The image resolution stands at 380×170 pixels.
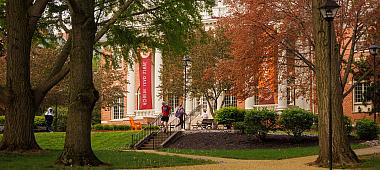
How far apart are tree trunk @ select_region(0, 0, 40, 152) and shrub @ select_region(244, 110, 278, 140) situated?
1133 centimetres

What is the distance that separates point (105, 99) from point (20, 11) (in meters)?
30.6

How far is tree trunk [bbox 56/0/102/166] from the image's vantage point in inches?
595

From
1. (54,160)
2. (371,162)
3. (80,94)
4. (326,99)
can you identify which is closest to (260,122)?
(326,99)

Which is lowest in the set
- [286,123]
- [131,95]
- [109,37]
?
[286,123]

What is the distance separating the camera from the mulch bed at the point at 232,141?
27.0 m

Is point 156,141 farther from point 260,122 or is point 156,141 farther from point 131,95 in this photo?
point 131,95

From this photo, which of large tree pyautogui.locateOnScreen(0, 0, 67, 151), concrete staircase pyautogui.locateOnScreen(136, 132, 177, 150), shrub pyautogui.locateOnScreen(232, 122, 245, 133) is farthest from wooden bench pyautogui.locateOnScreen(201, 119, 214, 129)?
large tree pyautogui.locateOnScreen(0, 0, 67, 151)

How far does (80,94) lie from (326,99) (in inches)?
277

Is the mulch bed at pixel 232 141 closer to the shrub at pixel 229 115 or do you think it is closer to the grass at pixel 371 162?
the shrub at pixel 229 115

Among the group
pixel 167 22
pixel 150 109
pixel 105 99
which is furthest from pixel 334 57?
pixel 150 109

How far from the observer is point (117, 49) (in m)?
25.6

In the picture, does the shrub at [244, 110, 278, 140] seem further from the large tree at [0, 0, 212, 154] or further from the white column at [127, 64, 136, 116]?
the white column at [127, 64, 136, 116]

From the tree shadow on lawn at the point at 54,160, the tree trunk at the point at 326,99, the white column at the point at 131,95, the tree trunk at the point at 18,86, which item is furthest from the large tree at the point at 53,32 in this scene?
the white column at the point at 131,95

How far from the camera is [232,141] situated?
91.7 feet
